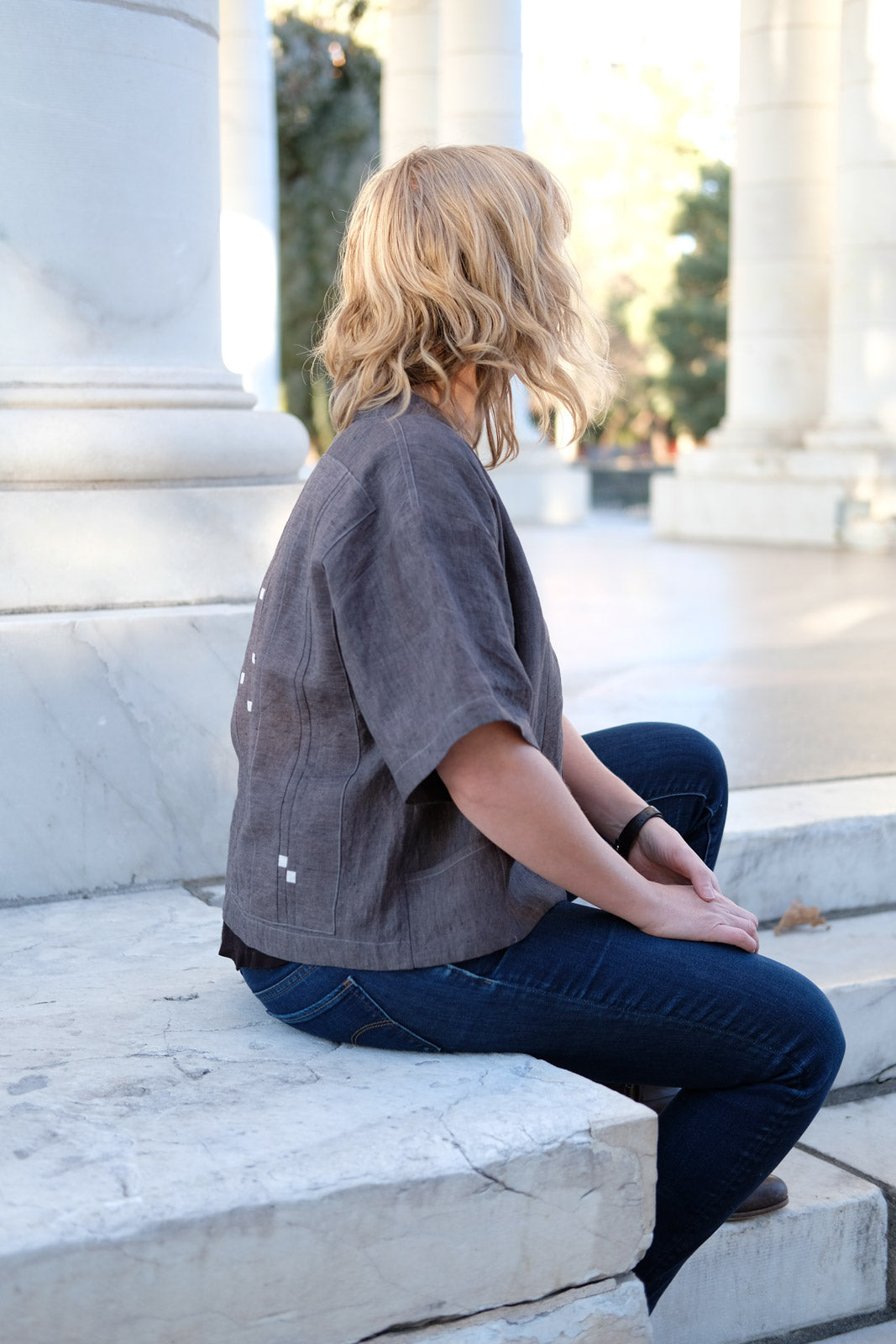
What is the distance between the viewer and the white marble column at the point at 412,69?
20.0 m

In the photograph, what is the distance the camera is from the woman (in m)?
2.39

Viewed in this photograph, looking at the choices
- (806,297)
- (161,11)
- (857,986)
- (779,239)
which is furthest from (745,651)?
(779,239)

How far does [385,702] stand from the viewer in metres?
2.39

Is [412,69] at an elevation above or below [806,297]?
above

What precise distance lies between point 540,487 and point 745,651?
10903 millimetres

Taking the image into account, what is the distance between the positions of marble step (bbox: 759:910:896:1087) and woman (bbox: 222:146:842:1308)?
1.25 m

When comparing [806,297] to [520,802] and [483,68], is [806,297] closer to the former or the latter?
[483,68]

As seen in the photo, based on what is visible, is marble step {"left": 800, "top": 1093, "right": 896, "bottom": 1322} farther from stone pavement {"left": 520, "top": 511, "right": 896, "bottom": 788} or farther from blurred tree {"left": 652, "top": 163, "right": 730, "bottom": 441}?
blurred tree {"left": 652, "top": 163, "right": 730, "bottom": 441}

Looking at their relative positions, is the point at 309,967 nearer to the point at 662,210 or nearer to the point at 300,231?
the point at 300,231

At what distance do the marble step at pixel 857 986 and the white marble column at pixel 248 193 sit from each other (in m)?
14.4

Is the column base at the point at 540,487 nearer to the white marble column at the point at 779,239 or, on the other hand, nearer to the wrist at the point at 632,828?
the white marble column at the point at 779,239

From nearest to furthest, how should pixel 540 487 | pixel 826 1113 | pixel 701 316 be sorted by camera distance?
pixel 826 1113, pixel 540 487, pixel 701 316

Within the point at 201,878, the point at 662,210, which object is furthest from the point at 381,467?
the point at 662,210

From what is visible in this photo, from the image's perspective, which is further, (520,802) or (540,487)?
(540,487)
